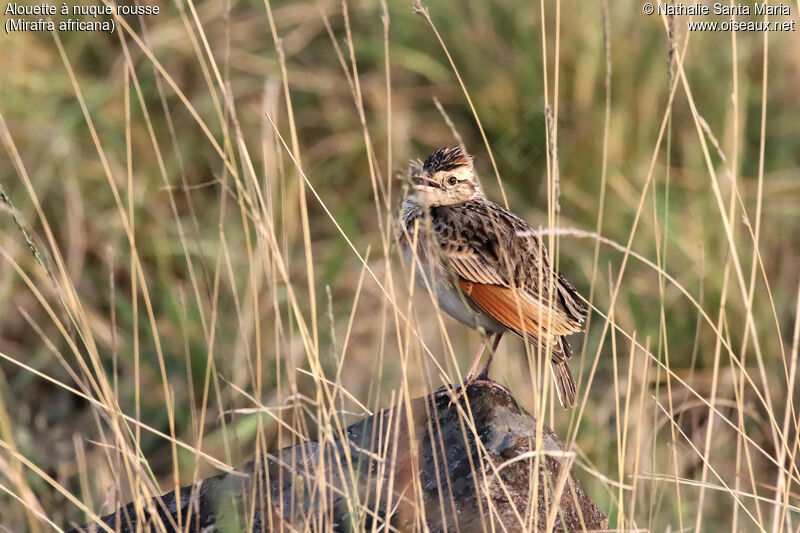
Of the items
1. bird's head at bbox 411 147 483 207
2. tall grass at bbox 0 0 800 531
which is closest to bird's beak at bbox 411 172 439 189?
bird's head at bbox 411 147 483 207

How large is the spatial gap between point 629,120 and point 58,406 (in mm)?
4243

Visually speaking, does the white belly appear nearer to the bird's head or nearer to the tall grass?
the bird's head

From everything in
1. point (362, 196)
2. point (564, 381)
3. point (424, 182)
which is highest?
point (424, 182)

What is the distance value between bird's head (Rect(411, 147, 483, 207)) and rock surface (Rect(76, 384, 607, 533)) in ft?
3.90

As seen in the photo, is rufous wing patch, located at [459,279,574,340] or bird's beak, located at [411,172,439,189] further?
bird's beak, located at [411,172,439,189]

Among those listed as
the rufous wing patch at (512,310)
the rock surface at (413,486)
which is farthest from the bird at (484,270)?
the rock surface at (413,486)

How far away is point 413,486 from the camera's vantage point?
359cm

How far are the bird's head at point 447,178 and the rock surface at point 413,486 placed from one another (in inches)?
46.8

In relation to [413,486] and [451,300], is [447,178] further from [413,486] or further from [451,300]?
[413,486]

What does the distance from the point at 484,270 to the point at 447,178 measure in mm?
572

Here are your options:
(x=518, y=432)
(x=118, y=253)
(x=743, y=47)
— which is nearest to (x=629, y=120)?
(x=743, y=47)

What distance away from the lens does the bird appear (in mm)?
4543

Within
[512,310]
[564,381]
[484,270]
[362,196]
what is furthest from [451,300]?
[362,196]

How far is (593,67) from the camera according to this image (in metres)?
7.72
